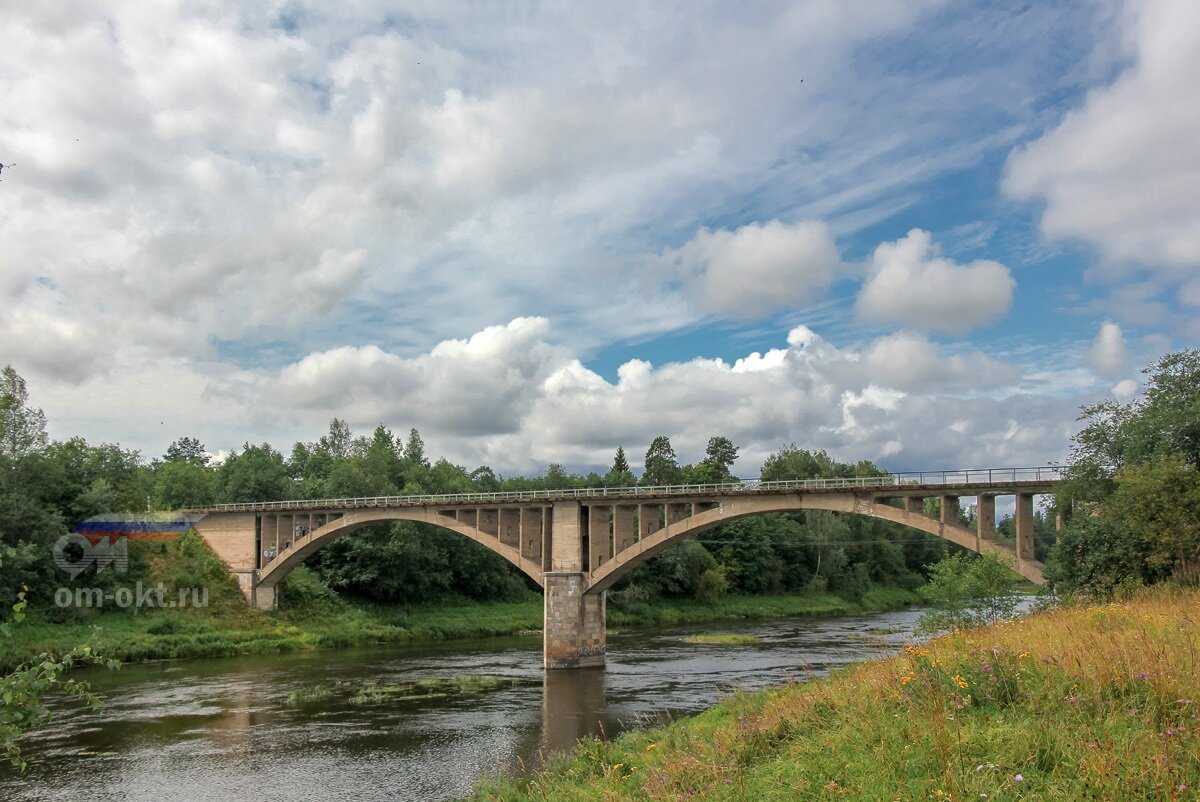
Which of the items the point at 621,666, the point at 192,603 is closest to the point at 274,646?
the point at 192,603

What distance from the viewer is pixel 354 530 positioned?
206 feet

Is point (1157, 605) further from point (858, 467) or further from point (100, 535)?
point (858, 467)

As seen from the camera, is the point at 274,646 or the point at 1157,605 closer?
the point at 1157,605

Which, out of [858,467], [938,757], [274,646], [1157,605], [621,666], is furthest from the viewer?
[858,467]

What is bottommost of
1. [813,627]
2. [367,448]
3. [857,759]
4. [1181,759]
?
[813,627]

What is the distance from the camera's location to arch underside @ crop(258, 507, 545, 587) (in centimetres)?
5078

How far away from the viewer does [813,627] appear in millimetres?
64188

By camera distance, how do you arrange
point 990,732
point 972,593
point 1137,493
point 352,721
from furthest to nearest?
point 972,593 < point 352,721 < point 1137,493 < point 990,732

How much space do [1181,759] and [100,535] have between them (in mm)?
64770

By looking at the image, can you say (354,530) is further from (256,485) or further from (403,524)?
(256,485)

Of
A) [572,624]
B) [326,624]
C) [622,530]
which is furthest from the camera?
[326,624]

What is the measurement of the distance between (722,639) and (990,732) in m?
48.8

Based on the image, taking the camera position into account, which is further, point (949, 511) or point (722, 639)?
point (722, 639)

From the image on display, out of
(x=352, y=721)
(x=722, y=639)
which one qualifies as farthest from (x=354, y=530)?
(x=352, y=721)
